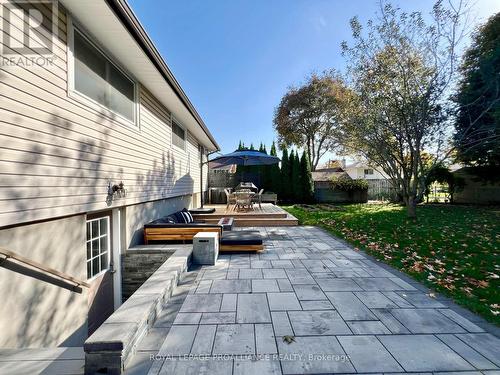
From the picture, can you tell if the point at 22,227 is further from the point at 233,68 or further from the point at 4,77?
the point at 233,68

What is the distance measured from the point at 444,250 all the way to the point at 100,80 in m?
8.01

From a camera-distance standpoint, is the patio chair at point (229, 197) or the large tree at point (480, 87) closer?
the large tree at point (480, 87)

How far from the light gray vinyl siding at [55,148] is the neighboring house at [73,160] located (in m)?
0.01

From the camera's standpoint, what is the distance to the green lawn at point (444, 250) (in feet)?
11.9

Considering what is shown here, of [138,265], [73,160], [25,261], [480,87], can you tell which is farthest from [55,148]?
[480,87]

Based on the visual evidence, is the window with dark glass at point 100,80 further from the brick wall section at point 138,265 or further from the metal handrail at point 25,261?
the brick wall section at point 138,265

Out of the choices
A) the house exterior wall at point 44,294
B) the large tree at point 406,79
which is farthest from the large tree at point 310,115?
the house exterior wall at point 44,294

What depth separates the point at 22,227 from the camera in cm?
272

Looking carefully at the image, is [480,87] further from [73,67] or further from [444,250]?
[73,67]

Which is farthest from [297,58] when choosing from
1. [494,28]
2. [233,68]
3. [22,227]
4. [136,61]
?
[22,227]

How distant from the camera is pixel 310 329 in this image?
264 centimetres

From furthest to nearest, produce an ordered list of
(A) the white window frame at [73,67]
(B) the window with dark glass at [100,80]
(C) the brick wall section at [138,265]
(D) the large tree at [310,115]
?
(D) the large tree at [310,115], (C) the brick wall section at [138,265], (B) the window with dark glass at [100,80], (A) the white window frame at [73,67]

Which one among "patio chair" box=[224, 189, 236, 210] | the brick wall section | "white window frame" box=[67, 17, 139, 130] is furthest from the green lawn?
"white window frame" box=[67, 17, 139, 130]

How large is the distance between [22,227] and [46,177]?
60 centimetres
